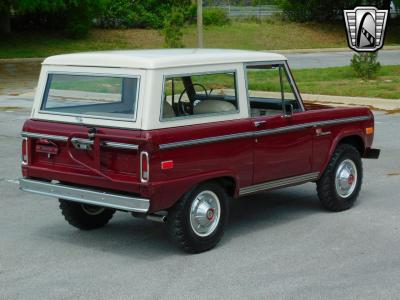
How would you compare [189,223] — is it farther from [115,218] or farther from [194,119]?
[115,218]

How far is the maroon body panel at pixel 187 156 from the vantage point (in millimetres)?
6664

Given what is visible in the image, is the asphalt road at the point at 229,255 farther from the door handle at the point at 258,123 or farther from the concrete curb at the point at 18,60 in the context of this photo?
the concrete curb at the point at 18,60

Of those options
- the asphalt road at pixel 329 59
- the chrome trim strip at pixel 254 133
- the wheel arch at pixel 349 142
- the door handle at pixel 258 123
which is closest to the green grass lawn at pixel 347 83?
the asphalt road at pixel 329 59

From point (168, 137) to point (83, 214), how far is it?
1686mm

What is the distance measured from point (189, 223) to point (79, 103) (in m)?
1.56

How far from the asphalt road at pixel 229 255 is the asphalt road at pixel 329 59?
23520 millimetres

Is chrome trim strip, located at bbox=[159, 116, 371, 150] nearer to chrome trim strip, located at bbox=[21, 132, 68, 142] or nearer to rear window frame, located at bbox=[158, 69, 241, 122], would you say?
rear window frame, located at bbox=[158, 69, 241, 122]

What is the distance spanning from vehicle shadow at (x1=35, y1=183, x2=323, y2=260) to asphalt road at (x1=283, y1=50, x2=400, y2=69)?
22.8 m

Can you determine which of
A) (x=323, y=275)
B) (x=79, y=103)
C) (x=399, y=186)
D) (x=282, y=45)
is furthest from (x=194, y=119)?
(x=282, y=45)

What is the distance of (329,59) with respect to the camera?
37.2 m

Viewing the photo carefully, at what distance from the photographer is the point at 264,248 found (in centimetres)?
726

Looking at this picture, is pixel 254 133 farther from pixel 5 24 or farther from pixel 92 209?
pixel 5 24

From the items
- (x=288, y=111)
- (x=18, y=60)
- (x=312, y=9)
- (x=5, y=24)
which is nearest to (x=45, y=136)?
(x=288, y=111)

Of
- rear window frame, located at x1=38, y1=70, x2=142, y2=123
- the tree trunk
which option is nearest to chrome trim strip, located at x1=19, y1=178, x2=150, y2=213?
rear window frame, located at x1=38, y1=70, x2=142, y2=123
